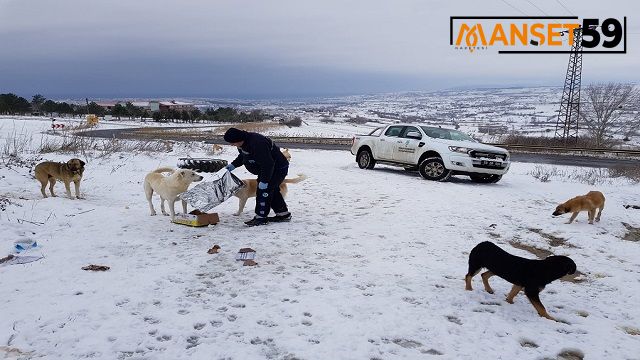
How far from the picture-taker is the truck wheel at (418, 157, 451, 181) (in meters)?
12.0

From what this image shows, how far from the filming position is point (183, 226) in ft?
22.2

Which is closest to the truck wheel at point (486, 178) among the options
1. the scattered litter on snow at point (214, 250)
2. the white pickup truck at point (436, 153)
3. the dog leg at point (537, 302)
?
the white pickup truck at point (436, 153)

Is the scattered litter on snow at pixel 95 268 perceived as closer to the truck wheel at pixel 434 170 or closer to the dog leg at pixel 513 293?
the dog leg at pixel 513 293

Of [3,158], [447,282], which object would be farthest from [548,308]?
[3,158]

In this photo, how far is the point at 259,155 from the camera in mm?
6605

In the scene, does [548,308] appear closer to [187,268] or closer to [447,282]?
[447,282]

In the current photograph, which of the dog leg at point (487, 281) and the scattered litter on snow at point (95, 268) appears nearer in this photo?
the dog leg at point (487, 281)

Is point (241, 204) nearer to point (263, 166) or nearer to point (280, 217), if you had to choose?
point (280, 217)

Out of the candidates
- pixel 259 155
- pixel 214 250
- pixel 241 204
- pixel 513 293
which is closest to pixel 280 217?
pixel 241 204

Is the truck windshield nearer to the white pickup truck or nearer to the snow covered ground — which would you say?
the white pickup truck

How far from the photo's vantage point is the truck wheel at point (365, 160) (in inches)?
579

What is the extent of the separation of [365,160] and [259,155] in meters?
8.71

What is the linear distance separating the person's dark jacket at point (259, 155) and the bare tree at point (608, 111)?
131 feet

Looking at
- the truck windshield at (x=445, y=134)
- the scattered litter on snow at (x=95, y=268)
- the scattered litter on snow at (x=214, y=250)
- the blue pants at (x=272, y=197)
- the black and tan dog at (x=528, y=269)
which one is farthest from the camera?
the truck windshield at (x=445, y=134)
